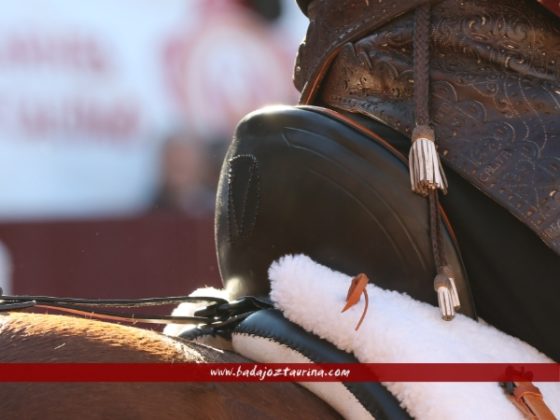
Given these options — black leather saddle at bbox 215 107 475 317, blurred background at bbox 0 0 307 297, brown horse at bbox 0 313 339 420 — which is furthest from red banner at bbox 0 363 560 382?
blurred background at bbox 0 0 307 297

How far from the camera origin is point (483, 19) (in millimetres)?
1485

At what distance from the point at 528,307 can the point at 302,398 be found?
1.15 feet

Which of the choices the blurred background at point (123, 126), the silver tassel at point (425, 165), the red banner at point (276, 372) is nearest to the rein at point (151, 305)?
the red banner at point (276, 372)

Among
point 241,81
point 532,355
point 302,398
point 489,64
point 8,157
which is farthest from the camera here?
point 241,81

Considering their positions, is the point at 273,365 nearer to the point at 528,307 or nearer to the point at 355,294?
the point at 355,294

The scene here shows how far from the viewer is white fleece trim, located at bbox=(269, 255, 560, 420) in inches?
49.1

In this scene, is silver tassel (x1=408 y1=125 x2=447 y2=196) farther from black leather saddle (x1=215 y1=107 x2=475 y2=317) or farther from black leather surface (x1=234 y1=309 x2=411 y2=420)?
black leather surface (x1=234 y1=309 x2=411 y2=420)

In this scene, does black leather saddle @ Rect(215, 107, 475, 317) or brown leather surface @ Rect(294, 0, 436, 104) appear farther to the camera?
brown leather surface @ Rect(294, 0, 436, 104)

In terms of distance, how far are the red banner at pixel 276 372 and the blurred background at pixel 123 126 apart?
13.8ft

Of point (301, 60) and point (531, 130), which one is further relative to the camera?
point (301, 60)

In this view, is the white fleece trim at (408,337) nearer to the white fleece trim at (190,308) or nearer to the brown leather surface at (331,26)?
the white fleece trim at (190,308)

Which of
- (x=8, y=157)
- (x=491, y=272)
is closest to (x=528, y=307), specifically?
(x=491, y=272)

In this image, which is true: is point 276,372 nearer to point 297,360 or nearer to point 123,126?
point 297,360

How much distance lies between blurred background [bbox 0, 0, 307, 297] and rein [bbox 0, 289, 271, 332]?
4019mm
